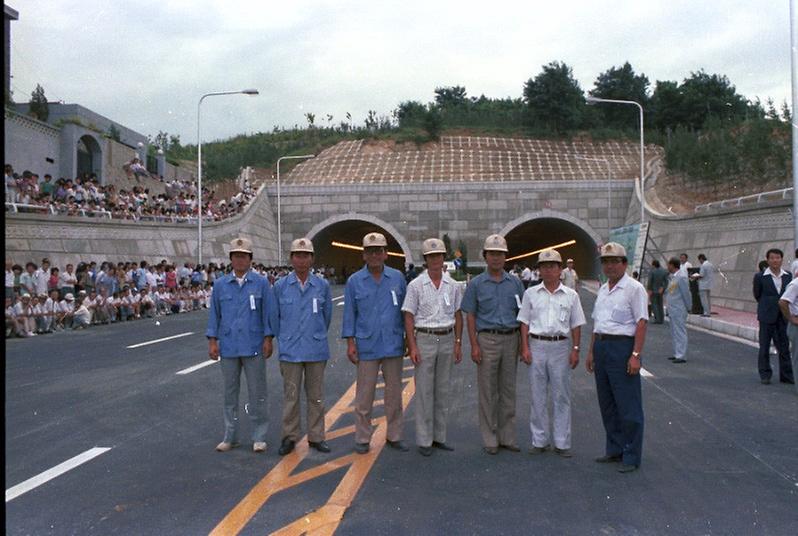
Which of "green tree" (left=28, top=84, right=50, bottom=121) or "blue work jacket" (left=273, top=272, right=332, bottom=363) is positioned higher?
"green tree" (left=28, top=84, right=50, bottom=121)

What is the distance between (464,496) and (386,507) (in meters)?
0.59

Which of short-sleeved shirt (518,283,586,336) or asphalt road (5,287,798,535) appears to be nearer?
asphalt road (5,287,798,535)

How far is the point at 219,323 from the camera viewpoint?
6566mm

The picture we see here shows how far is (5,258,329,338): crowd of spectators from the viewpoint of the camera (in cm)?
1714

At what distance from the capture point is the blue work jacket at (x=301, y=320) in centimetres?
643

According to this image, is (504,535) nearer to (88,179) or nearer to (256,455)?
(256,455)

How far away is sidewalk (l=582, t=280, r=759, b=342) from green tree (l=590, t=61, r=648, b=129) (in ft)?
164

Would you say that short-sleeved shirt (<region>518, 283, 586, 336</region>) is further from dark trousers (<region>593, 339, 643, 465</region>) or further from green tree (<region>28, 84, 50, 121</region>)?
green tree (<region>28, 84, 50, 121</region>)

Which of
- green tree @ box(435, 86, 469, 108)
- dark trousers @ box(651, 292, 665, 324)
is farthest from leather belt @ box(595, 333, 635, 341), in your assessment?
green tree @ box(435, 86, 469, 108)

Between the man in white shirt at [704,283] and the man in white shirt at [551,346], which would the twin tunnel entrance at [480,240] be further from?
the man in white shirt at [551,346]

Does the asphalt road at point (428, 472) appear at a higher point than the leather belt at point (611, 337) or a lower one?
lower

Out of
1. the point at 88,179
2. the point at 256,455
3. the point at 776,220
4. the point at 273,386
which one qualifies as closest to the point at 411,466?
the point at 256,455

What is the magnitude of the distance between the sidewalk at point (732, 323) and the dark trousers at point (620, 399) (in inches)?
403

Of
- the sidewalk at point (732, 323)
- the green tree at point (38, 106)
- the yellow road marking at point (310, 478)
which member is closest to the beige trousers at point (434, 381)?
the yellow road marking at point (310, 478)
